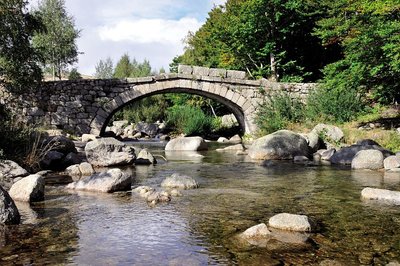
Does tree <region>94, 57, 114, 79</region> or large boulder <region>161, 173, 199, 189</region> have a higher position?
tree <region>94, 57, 114, 79</region>

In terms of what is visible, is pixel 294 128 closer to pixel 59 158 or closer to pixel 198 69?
pixel 198 69

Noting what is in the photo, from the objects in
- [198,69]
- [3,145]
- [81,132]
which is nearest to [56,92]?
[81,132]

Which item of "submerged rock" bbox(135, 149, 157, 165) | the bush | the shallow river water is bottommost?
the shallow river water

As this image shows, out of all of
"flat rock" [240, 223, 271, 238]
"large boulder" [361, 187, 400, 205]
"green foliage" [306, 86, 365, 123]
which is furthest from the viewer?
"green foliage" [306, 86, 365, 123]

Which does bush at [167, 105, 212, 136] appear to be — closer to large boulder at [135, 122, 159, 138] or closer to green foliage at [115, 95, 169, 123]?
large boulder at [135, 122, 159, 138]

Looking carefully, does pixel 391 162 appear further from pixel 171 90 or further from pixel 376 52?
pixel 171 90

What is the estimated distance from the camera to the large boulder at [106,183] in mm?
7113

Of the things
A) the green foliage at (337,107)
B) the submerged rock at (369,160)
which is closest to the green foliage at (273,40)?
the green foliage at (337,107)

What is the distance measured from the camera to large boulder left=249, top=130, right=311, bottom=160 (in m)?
12.7

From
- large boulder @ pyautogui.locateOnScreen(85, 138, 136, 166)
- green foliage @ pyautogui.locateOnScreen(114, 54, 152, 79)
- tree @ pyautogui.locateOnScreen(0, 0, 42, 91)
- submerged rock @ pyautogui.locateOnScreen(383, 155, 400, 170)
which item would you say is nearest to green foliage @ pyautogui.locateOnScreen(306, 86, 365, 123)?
submerged rock @ pyautogui.locateOnScreen(383, 155, 400, 170)

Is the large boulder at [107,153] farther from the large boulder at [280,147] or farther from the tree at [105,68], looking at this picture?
the tree at [105,68]

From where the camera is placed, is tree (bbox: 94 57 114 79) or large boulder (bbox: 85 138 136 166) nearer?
large boulder (bbox: 85 138 136 166)

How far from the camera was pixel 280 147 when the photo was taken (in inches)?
504

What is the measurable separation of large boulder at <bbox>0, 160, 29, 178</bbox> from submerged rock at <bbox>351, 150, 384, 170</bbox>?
24.3ft
